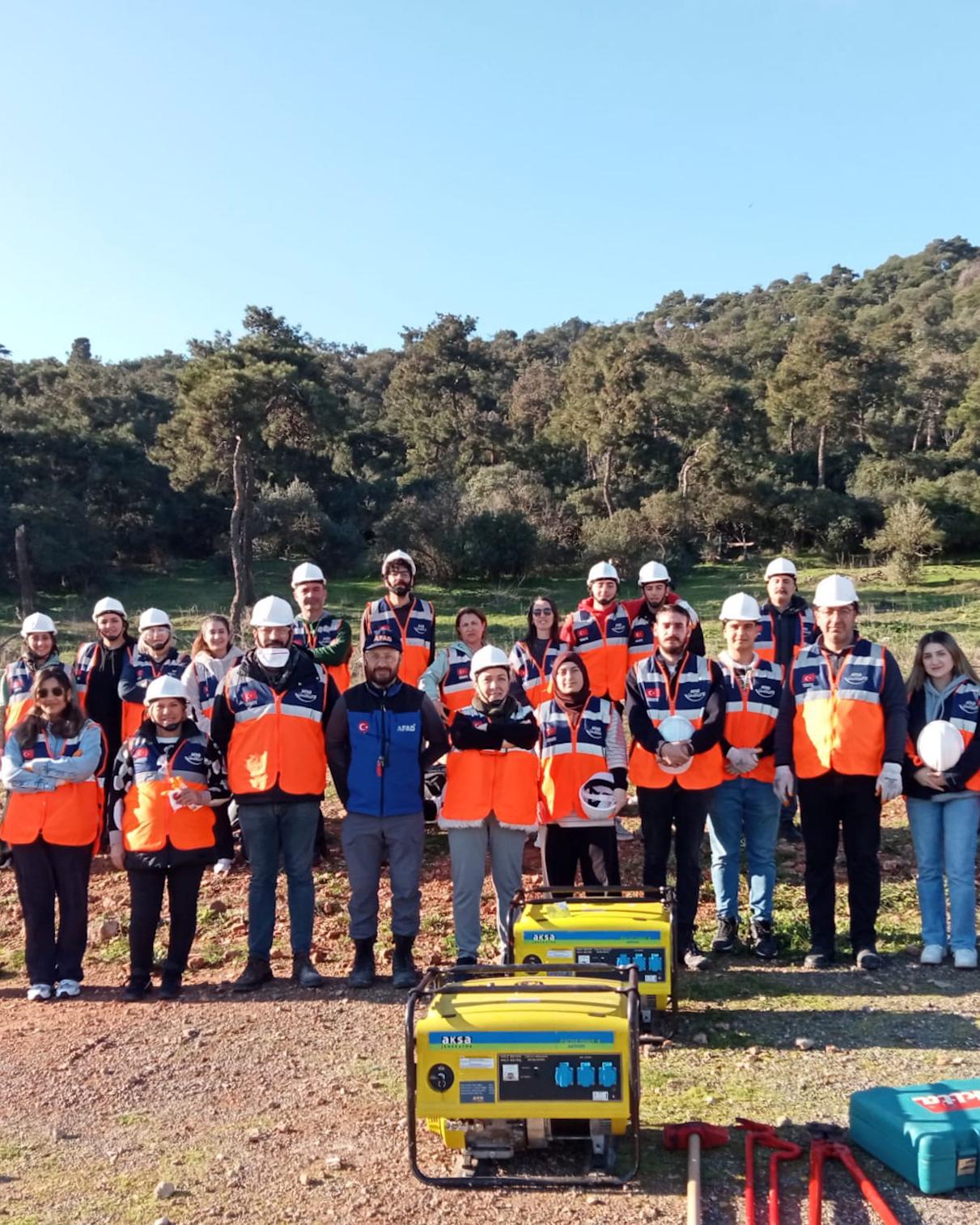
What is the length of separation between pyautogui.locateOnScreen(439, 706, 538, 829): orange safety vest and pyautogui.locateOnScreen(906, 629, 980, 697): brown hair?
2402 millimetres

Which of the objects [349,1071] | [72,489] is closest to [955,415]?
[72,489]

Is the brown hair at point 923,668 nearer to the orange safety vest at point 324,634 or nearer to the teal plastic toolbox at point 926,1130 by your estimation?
the teal plastic toolbox at point 926,1130

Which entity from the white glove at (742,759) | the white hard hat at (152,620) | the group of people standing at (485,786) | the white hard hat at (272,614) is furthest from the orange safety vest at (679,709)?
the white hard hat at (152,620)

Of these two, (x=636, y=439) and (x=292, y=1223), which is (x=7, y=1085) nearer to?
(x=292, y=1223)

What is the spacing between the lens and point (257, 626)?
→ 6.34m

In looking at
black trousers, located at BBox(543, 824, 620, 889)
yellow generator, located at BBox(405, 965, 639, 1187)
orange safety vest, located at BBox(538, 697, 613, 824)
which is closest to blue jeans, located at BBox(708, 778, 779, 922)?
black trousers, located at BBox(543, 824, 620, 889)

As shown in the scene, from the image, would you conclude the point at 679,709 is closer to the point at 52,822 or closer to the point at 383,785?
the point at 383,785

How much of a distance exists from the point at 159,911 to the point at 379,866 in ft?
4.40

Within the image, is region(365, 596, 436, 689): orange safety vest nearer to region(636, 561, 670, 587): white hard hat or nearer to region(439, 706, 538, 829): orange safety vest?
region(636, 561, 670, 587): white hard hat

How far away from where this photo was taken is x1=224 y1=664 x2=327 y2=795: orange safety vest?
243 inches

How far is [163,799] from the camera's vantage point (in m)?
6.14

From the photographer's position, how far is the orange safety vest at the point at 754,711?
670 cm

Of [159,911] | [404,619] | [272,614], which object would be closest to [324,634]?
[404,619]

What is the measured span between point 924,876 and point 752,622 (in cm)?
183
